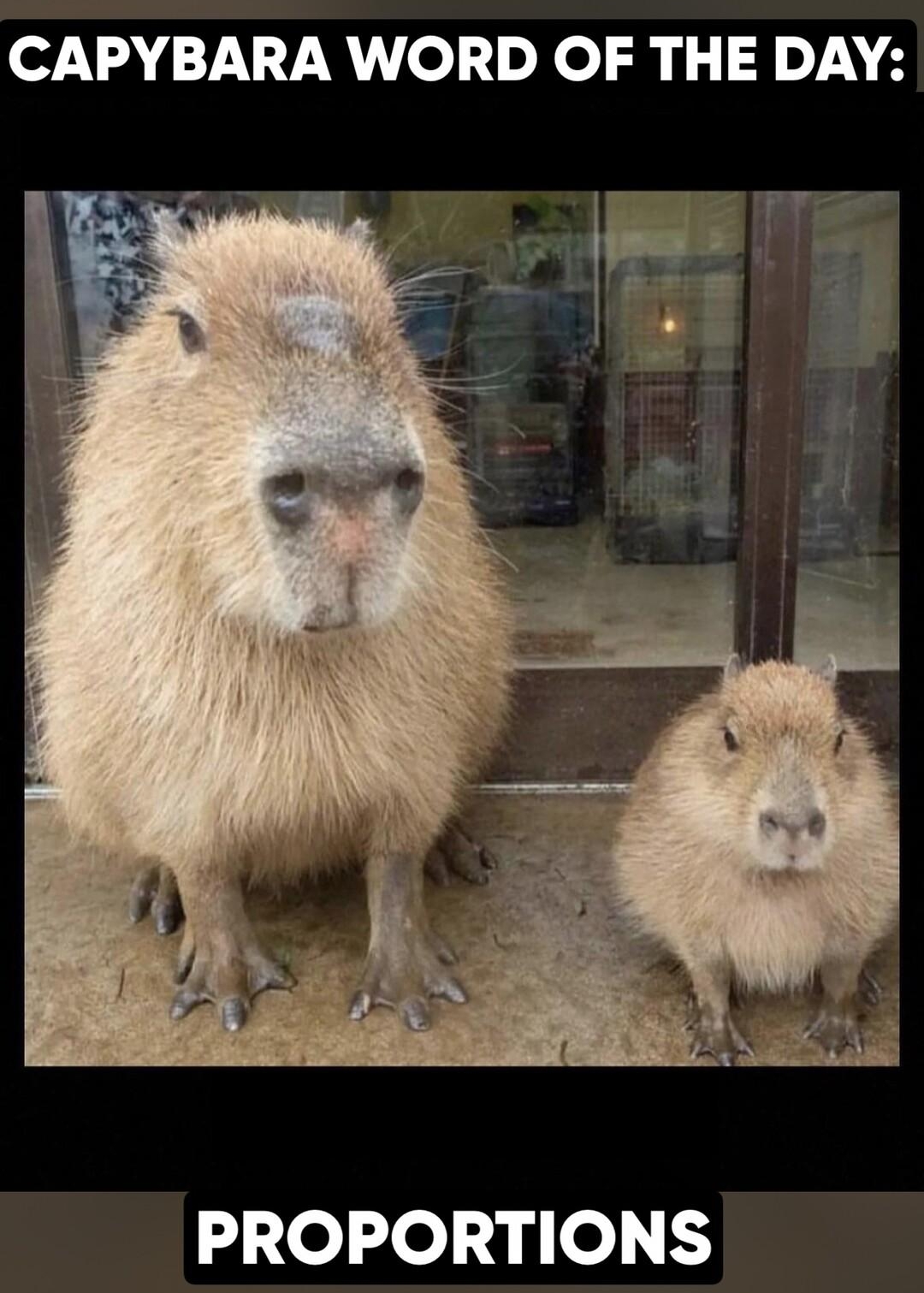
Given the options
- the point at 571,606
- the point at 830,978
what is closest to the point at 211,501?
the point at 830,978

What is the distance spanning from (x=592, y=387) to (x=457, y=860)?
116cm

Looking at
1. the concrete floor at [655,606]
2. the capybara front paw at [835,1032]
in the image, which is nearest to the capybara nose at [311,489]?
the capybara front paw at [835,1032]

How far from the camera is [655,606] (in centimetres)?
274

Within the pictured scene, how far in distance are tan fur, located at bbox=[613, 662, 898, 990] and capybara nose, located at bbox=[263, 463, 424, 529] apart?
2.40ft

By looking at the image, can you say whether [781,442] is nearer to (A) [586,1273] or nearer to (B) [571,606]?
(B) [571,606]

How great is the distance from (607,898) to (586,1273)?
2.58 ft

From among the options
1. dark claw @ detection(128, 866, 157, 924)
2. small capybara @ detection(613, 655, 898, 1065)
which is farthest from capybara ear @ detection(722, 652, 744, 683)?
dark claw @ detection(128, 866, 157, 924)

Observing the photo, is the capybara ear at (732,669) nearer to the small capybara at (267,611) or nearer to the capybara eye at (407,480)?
the small capybara at (267,611)

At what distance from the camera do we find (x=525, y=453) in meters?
2.64

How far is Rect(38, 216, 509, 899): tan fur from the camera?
1.45m

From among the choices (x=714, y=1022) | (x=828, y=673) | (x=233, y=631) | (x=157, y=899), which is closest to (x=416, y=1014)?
(x=714, y=1022)

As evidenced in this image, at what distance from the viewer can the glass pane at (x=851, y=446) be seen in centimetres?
238

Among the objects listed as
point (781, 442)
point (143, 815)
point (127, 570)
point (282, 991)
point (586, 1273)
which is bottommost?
point (586, 1273)

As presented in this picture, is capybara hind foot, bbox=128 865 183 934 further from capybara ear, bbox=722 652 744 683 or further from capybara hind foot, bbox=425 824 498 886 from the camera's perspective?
capybara ear, bbox=722 652 744 683
